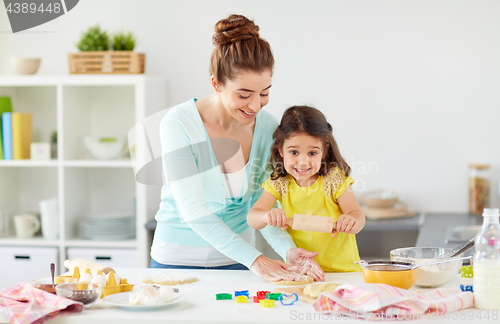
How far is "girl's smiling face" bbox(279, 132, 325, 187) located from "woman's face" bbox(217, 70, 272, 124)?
179 mm

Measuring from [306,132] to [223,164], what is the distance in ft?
1.02

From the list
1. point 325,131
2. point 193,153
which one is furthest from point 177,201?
point 325,131

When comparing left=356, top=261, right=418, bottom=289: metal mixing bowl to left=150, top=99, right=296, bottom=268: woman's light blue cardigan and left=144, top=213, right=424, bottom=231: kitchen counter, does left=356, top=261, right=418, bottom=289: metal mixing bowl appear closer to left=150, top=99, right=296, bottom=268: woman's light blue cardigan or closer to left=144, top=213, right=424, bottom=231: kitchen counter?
left=150, top=99, right=296, bottom=268: woman's light blue cardigan

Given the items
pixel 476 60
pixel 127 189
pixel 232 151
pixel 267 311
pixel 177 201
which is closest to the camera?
pixel 267 311

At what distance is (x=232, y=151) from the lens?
1.87 meters

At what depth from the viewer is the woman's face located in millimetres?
1686

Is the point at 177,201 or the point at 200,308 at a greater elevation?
the point at 177,201

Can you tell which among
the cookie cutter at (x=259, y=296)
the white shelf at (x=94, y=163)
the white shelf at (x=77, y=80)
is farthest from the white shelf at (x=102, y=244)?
the cookie cutter at (x=259, y=296)

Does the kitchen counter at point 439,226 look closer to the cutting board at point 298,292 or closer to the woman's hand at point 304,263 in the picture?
the woman's hand at point 304,263

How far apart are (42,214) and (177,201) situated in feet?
5.42

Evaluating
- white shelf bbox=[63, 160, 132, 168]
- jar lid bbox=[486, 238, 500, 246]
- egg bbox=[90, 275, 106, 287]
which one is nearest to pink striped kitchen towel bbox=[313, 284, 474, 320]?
jar lid bbox=[486, 238, 500, 246]

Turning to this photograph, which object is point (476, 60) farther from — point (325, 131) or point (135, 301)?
point (135, 301)

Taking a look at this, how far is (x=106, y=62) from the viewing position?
118 inches

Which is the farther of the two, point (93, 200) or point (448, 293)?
point (93, 200)
